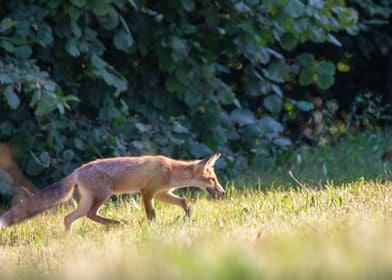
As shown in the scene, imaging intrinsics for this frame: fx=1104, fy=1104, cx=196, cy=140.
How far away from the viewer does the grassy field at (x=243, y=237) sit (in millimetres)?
5453

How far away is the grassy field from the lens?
5453 millimetres

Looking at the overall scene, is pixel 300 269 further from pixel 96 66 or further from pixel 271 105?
pixel 271 105

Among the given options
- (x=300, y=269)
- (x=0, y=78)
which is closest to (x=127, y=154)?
(x=0, y=78)

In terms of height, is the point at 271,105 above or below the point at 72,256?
below

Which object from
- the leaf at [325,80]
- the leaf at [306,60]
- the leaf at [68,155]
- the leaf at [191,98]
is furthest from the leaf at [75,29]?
the leaf at [325,80]

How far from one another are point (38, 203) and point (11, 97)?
5.86ft

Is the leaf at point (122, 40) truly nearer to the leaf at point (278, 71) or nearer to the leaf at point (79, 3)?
the leaf at point (79, 3)

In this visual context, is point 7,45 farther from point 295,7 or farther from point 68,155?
point 295,7

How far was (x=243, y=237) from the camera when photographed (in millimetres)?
7359

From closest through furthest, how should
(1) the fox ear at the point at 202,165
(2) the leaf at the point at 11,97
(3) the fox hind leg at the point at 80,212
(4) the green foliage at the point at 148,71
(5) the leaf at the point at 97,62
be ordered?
1. (3) the fox hind leg at the point at 80,212
2. (1) the fox ear at the point at 202,165
3. (2) the leaf at the point at 11,97
4. (4) the green foliage at the point at 148,71
5. (5) the leaf at the point at 97,62

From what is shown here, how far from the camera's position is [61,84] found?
12.0m

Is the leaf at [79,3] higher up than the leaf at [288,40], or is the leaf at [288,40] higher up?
the leaf at [79,3]

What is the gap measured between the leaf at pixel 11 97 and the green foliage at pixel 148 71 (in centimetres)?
7

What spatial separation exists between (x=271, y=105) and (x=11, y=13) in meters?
3.36
